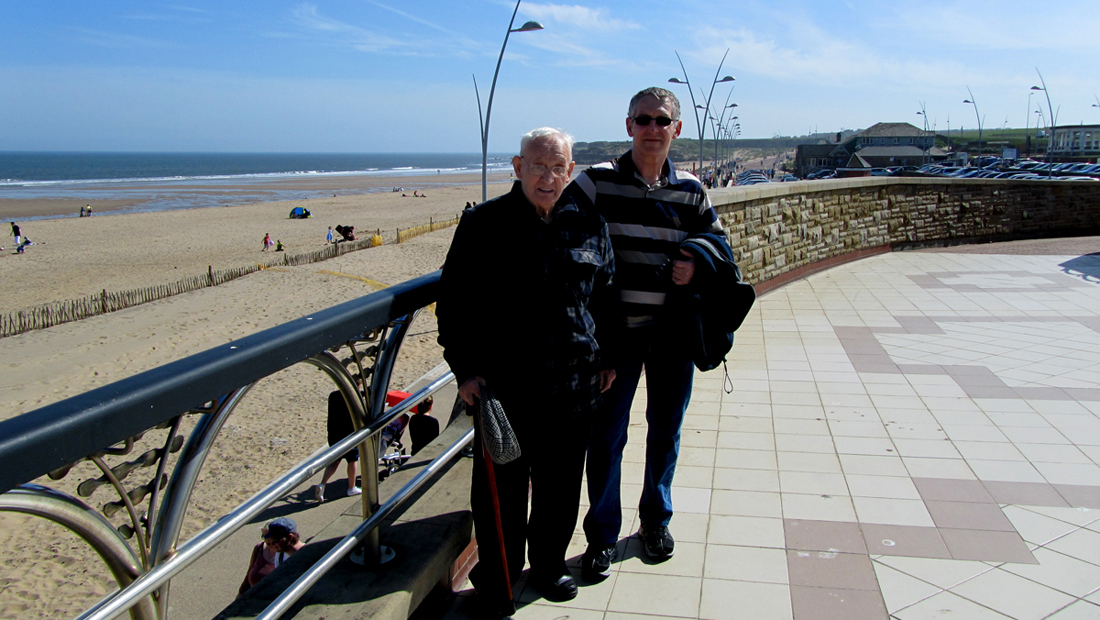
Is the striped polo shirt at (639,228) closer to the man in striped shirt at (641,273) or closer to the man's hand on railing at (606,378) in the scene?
the man in striped shirt at (641,273)

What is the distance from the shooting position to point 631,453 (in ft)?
13.1

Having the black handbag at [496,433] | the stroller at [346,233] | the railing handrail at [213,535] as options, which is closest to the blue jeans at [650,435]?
the black handbag at [496,433]

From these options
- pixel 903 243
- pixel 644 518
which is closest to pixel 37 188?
pixel 903 243

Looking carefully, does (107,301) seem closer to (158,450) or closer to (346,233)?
(346,233)

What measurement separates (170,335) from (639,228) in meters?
15.0

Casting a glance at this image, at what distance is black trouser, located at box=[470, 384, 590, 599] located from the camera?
231 centimetres

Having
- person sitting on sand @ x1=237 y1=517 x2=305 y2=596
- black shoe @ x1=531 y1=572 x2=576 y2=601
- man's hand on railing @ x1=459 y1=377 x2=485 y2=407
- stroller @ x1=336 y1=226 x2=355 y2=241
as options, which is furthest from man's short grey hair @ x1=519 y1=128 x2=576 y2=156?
stroller @ x1=336 y1=226 x2=355 y2=241

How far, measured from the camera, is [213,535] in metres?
1.47

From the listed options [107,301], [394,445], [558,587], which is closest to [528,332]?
[558,587]

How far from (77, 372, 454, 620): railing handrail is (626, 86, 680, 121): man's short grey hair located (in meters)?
1.42

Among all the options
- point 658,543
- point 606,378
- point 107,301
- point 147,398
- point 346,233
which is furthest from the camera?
point 346,233

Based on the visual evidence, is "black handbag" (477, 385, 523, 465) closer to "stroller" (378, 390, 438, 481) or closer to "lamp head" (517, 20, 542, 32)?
"stroller" (378, 390, 438, 481)

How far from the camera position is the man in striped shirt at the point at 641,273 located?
270 centimetres

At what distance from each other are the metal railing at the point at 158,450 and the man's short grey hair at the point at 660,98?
1.27 m
